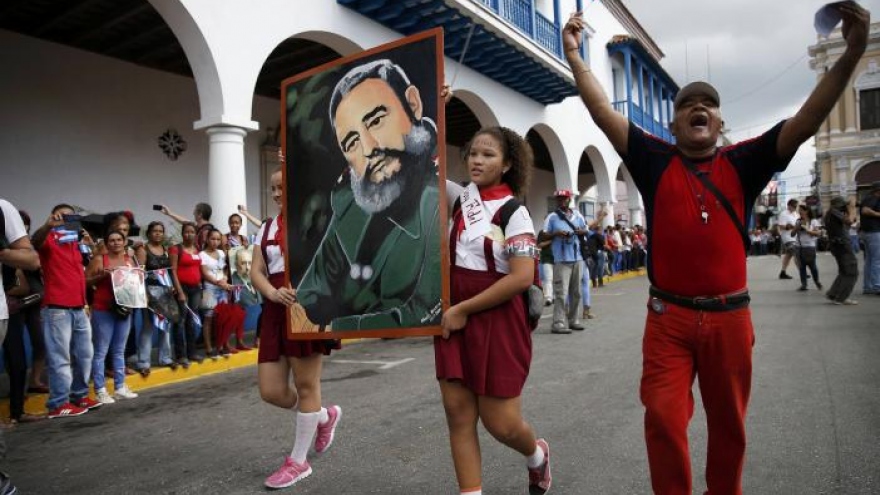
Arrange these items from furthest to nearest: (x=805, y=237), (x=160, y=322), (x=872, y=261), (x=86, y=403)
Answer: (x=805, y=237)
(x=872, y=261)
(x=160, y=322)
(x=86, y=403)

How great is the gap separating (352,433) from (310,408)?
0.84 m

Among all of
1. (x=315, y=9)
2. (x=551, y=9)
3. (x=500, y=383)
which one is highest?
(x=551, y=9)

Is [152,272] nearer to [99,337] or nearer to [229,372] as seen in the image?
[99,337]

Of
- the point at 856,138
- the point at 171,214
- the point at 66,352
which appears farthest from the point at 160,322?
the point at 856,138

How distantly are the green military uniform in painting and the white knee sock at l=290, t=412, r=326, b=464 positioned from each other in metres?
0.76

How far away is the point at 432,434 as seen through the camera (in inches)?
158

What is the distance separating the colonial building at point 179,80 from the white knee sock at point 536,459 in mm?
4708

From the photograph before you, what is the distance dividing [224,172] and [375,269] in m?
6.11

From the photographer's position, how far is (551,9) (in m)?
18.0

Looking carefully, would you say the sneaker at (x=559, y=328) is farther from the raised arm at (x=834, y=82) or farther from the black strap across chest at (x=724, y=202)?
the raised arm at (x=834, y=82)

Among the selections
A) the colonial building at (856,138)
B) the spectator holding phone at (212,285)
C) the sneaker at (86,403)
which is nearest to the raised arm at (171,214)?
the spectator holding phone at (212,285)

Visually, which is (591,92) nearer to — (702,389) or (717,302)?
(717,302)

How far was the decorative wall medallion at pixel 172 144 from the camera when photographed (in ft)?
36.8

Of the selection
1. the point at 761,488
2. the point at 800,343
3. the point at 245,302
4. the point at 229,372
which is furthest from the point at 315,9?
the point at 761,488
